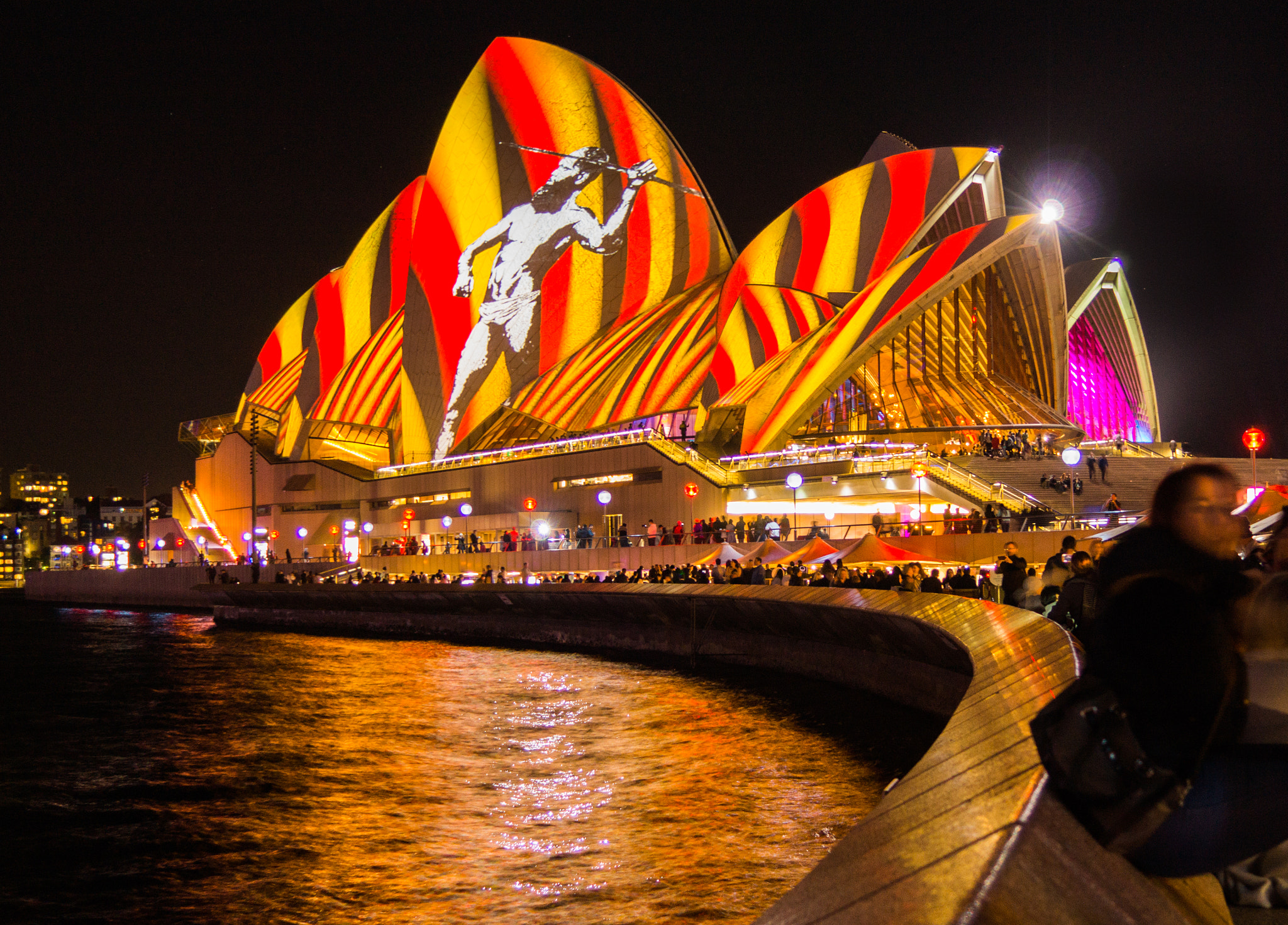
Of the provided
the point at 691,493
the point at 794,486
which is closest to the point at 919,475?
the point at 794,486

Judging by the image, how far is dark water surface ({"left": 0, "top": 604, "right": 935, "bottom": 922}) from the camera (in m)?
5.64

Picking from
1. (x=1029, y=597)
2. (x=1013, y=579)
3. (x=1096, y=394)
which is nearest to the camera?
(x=1029, y=597)

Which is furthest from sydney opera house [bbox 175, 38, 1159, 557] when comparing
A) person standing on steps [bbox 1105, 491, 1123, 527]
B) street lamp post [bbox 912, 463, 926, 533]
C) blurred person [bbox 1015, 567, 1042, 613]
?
blurred person [bbox 1015, 567, 1042, 613]

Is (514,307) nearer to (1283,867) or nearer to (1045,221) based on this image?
(1045,221)

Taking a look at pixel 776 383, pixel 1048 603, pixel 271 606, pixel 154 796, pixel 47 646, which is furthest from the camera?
pixel 776 383

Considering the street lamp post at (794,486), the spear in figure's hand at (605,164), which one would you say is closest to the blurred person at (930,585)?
the street lamp post at (794,486)

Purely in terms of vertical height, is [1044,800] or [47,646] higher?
[1044,800]

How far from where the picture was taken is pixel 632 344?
4353cm

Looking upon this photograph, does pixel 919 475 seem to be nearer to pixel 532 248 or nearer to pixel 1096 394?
pixel 532 248

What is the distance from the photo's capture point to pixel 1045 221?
32406mm

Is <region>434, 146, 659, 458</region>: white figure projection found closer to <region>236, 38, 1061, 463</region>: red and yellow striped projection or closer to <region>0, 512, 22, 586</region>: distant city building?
<region>236, 38, 1061, 463</region>: red and yellow striped projection

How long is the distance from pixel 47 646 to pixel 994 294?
30.3 meters

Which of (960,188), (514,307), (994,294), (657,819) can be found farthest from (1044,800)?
(514,307)

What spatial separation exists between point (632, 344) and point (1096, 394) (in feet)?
76.1
